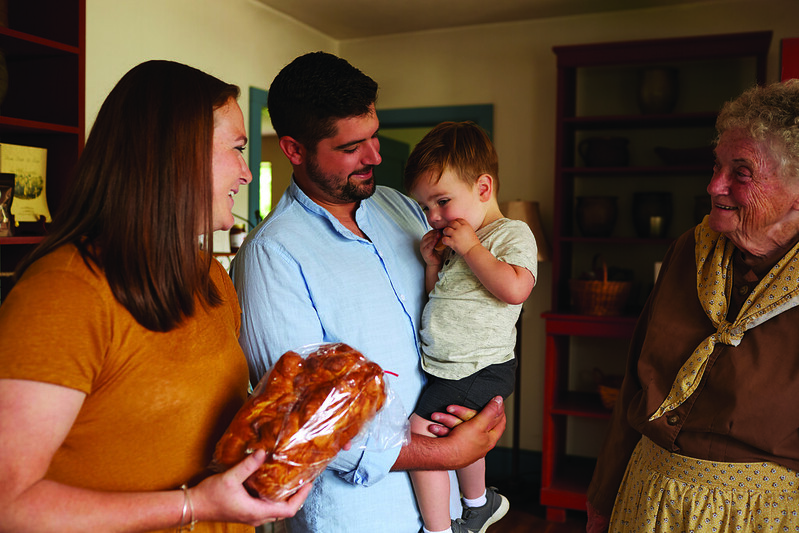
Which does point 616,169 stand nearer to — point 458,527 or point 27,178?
point 458,527

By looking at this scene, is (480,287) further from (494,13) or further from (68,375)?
(494,13)

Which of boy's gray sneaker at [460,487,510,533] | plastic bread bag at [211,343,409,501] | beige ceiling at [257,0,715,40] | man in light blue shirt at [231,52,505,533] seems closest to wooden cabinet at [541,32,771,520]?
beige ceiling at [257,0,715,40]

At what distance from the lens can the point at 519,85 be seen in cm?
442

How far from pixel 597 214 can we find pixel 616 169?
11.1 inches

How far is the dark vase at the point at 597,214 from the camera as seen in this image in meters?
3.89

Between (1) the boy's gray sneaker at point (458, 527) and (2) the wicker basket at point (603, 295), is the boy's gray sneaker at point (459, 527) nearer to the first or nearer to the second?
(1) the boy's gray sneaker at point (458, 527)

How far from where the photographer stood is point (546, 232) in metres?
4.36

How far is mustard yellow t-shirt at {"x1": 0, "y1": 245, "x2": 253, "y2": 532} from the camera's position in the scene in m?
0.86

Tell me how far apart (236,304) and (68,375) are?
454 mm

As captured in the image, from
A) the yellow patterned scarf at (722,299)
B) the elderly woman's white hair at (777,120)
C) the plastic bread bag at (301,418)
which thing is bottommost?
the plastic bread bag at (301,418)

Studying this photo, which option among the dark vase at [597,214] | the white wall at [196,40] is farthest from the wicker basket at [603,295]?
the white wall at [196,40]

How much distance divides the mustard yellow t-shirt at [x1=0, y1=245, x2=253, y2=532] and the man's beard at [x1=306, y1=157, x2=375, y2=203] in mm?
498

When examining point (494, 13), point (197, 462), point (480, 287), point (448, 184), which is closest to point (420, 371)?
point (480, 287)

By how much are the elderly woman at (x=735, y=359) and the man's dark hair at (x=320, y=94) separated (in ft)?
2.77
